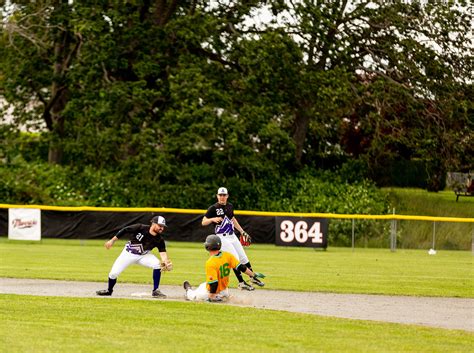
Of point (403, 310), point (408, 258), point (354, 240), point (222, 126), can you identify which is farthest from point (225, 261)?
point (222, 126)

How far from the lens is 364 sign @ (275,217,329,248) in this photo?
3713 centimetres

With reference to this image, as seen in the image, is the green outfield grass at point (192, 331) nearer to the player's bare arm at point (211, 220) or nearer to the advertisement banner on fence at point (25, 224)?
the player's bare arm at point (211, 220)

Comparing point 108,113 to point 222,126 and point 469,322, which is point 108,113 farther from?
point 469,322

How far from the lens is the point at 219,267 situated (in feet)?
54.2

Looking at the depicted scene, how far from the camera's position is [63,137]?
4728 centimetres

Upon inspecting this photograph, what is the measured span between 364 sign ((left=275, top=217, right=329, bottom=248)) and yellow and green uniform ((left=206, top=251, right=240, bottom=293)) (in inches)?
805

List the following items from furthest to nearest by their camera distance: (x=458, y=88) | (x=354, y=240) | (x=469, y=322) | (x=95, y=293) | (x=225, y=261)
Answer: (x=458, y=88) < (x=354, y=240) < (x=95, y=293) < (x=225, y=261) < (x=469, y=322)

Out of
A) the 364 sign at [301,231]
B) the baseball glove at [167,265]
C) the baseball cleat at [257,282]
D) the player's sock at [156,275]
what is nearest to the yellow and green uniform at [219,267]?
the baseball glove at [167,265]

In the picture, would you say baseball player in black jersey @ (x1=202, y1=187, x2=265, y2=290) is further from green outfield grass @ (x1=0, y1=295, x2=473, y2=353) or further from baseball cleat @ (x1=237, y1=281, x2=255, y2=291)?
green outfield grass @ (x1=0, y1=295, x2=473, y2=353)

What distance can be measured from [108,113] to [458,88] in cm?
1545

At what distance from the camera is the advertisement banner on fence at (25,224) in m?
36.5

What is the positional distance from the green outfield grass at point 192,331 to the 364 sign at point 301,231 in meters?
21.0

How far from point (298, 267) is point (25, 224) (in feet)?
41.0

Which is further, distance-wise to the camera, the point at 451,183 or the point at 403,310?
the point at 451,183
